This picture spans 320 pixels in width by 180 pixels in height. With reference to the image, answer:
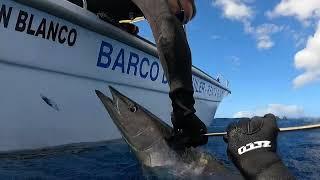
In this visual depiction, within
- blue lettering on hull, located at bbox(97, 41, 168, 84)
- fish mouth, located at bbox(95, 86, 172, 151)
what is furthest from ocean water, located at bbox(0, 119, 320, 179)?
blue lettering on hull, located at bbox(97, 41, 168, 84)

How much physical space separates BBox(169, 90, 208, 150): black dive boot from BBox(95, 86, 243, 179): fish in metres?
0.09

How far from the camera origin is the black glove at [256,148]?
97.0 inches

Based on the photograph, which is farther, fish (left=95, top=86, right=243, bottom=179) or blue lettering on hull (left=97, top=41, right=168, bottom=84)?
blue lettering on hull (left=97, top=41, right=168, bottom=84)

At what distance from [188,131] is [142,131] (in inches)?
22.5

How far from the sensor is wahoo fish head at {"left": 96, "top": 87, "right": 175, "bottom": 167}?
3.16 metres

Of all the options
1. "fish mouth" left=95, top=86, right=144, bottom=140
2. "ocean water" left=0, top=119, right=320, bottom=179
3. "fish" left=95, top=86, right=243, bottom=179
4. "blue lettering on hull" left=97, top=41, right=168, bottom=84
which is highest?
"blue lettering on hull" left=97, top=41, right=168, bottom=84

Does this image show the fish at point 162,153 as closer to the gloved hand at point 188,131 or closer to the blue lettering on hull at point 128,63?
the gloved hand at point 188,131

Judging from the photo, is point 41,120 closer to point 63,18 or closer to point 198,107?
point 63,18

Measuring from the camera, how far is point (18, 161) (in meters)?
3.29

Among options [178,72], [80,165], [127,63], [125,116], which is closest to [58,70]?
[125,116]

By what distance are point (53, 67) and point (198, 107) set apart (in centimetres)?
557

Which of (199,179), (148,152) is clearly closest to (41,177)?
(148,152)

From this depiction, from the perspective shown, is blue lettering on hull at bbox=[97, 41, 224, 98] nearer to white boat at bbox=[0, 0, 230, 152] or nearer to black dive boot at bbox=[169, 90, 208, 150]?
white boat at bbox=[0, 0, 230, 152]

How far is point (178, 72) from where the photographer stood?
2.85 meters
